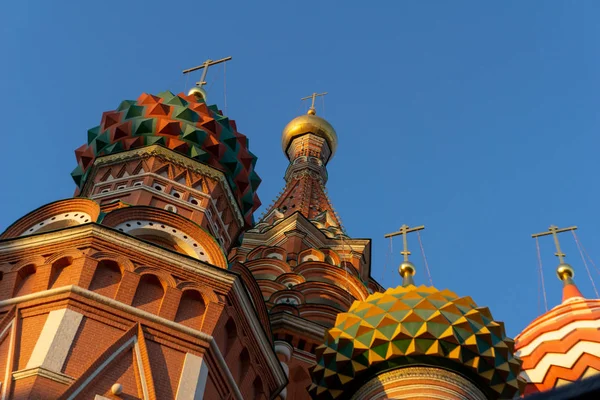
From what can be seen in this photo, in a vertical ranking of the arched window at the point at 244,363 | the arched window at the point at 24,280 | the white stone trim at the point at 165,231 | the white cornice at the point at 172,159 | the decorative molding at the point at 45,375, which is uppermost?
the white cornice at the point at 172,159

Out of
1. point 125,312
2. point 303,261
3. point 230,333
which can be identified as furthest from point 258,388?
point 303,261

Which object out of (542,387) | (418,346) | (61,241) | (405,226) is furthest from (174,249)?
(542,387)

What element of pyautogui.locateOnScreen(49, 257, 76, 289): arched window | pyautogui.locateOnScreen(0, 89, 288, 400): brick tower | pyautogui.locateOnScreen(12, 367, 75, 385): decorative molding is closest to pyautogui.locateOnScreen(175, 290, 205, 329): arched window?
pyautogui.locateOnScreen(0, 89, 288, 400): brick tower

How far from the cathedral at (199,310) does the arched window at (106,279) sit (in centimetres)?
2

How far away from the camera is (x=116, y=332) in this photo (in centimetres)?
898

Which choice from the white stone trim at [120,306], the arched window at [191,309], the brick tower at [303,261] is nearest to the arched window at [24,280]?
the white stone trim at [120,306]

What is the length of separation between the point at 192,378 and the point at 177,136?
6083mm

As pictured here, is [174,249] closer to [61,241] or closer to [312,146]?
[61,241]

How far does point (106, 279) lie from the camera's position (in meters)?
9.59

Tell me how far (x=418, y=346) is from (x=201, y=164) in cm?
505

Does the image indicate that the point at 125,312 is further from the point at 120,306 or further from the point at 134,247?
the point at 134,247

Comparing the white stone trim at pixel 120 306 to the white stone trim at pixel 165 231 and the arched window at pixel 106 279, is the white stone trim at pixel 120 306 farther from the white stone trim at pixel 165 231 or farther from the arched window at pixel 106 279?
the white stone trim at pixel 165 231

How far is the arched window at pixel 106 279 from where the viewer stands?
9383mm

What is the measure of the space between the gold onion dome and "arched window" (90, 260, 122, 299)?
60.3 ft
